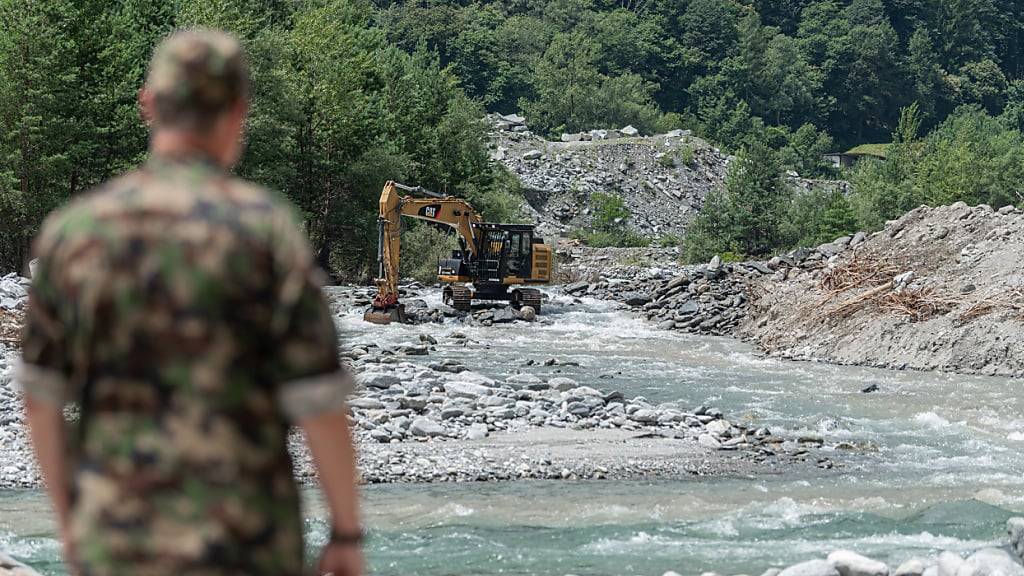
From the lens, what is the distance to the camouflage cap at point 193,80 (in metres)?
2.58

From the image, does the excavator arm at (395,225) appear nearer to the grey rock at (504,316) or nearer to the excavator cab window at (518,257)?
the excavator cab window at (518,257)

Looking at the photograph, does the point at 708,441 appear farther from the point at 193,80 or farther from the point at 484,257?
the point at 484,257

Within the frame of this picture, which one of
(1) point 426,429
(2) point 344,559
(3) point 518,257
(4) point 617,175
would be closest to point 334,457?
(2) point 344,559

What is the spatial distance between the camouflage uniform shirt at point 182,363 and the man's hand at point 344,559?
12 cm

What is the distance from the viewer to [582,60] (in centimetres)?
10238

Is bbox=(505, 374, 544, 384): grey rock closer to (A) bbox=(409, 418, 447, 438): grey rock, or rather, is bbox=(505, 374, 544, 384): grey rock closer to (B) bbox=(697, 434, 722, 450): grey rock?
(B) bbox=(697, 434, 722, 450): grey rock

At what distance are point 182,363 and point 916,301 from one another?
22.0 meters

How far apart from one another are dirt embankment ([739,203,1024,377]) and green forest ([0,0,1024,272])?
591 inches

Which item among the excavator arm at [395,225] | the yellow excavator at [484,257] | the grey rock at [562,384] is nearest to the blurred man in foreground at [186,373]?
the grey rock at [562,384]

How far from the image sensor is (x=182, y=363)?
8.04 ft

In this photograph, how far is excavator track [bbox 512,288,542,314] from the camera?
2912 cm

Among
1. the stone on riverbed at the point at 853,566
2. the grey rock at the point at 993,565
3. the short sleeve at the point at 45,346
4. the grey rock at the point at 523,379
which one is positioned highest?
the short sleeve at the point at 45,346

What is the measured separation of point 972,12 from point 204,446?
145345mm

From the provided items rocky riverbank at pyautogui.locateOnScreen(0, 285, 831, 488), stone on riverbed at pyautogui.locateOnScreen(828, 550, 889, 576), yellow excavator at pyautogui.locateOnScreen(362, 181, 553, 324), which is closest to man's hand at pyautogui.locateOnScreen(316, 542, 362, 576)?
stone on riverbed at pyautogui.locateOnScreen(828, 550, 889, 576)
